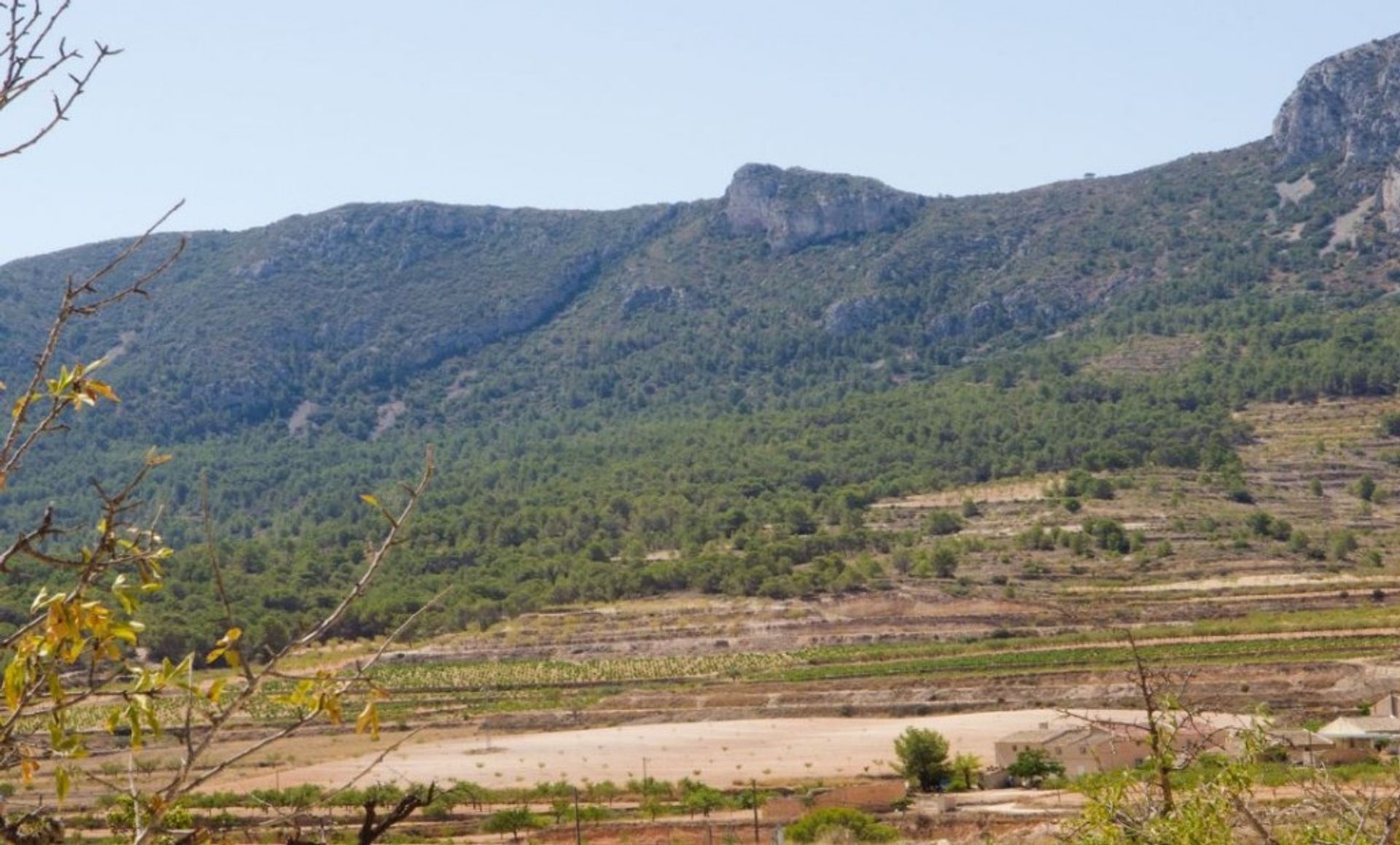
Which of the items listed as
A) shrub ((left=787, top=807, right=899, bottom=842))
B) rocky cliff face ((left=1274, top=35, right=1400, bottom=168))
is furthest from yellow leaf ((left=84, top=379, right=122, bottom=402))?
rocky cliff face ((left=1274, top=35, right=1400, bottom=168))

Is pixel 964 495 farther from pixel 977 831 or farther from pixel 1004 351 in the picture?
pixel 977 831

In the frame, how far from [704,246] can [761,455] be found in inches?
2299

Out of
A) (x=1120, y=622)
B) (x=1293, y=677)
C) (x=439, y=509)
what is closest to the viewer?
(x=1293, y=677)

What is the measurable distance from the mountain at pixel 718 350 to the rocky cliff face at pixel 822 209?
0.35 metres

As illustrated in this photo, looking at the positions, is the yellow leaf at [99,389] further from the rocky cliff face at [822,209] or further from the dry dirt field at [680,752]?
the rocky cliff face at [822,209]

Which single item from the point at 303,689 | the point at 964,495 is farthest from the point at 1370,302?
the point at 303,689

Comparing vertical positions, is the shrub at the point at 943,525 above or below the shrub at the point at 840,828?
below

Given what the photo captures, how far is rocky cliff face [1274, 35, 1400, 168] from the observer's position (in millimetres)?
139750

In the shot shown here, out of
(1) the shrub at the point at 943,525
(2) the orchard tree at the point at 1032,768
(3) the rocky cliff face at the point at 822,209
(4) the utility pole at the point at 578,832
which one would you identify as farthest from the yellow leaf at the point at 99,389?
(3) the rocky cliff face at the point at 822,209

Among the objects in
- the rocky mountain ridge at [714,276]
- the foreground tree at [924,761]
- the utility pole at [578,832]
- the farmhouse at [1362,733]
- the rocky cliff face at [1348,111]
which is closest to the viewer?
the utility pole at [578,832]

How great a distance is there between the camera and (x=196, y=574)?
307ft

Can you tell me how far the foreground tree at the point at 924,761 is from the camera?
40.1 meters

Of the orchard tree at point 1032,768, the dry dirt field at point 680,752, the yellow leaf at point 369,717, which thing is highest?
the yellow leaf at point 369,717

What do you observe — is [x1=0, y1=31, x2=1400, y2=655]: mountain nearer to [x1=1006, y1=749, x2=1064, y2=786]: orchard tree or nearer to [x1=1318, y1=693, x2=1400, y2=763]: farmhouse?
[x1=1006, y1=749, x2=1064, y2=786]: orchard tree
